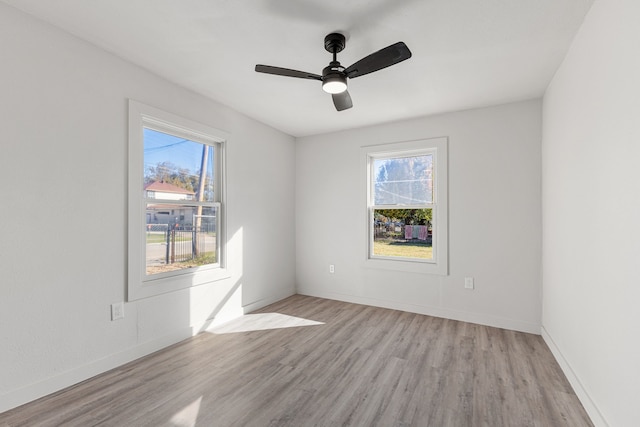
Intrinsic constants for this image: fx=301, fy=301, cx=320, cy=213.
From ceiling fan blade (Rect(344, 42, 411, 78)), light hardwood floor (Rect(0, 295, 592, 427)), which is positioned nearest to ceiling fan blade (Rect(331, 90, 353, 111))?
ceiling fan blade (Rect(344, 42, 411, 78))

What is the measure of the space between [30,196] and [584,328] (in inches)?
149

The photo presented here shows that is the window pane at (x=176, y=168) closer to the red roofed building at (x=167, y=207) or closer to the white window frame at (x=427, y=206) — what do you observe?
the red roofed building at (x=167, y=207)

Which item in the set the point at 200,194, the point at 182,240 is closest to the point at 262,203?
the point at 200,194

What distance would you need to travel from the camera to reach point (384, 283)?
409cm

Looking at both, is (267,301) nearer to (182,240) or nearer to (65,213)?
(182,240)

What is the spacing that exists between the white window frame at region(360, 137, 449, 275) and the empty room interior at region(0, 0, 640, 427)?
3cm

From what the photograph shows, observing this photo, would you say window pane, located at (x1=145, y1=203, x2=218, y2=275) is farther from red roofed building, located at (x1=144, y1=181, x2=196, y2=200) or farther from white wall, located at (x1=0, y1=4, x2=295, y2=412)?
white wall, located at (x1=0, y1=4, x2=295, y2=412)

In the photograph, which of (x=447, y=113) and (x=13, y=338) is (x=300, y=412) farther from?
(x=447, y=113)

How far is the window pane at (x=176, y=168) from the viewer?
282cm

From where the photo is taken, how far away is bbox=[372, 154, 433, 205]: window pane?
391 centimetres

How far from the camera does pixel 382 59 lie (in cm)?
192

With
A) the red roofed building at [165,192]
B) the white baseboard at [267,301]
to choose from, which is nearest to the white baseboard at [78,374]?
the white baseboard at [267,301]

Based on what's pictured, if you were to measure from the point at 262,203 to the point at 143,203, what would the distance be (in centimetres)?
162

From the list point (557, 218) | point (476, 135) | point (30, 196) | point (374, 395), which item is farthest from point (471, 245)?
point (30, 196)
